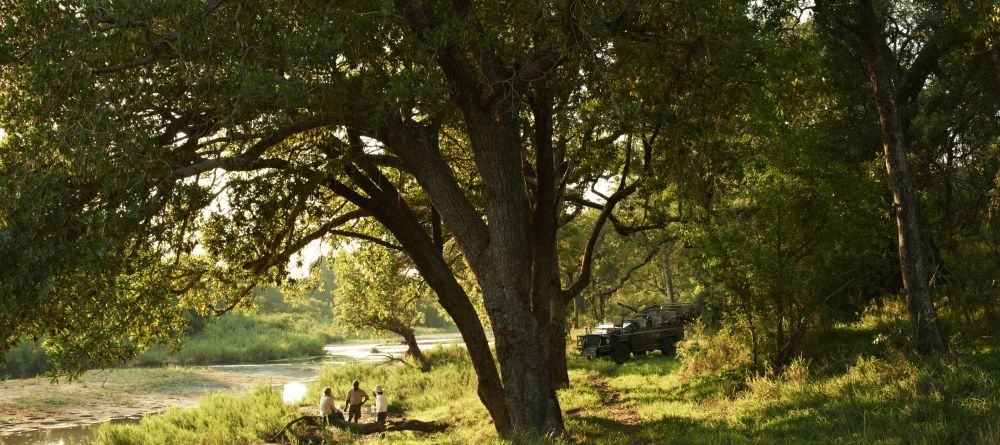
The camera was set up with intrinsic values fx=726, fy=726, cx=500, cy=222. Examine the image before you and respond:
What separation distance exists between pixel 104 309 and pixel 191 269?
5383 mm

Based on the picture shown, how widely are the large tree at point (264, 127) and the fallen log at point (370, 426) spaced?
4339 millimetres

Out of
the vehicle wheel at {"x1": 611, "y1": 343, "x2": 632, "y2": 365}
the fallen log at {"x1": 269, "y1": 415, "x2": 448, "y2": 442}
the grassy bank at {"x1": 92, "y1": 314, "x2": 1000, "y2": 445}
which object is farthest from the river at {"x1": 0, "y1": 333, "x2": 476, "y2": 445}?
the vehicle wheel at {"x1": 611, "y1": 343, "x2": 632, "y2": 365}

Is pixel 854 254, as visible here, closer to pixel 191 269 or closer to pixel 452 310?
pixel 452 310

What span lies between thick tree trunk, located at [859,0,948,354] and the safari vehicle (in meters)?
13.9

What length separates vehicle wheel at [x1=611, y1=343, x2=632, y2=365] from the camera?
2573cm

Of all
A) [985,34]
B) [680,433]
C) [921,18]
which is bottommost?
[680,433]

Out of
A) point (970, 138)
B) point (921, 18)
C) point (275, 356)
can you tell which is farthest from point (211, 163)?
point (275, 356)

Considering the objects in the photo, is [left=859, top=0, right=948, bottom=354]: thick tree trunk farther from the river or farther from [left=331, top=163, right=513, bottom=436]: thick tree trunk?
the river

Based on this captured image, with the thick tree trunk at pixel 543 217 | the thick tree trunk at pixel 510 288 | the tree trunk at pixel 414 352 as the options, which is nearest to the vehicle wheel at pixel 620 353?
the tree trunk at pixel 414 352

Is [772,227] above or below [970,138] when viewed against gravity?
below

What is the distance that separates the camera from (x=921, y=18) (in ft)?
73.5

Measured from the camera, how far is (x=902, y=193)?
1260 centimetres

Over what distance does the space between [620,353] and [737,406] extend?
13886 mm

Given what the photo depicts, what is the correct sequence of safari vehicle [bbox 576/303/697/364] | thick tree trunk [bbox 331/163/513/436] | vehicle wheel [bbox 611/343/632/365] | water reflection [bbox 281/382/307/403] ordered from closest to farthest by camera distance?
1. thick tree trunk [bbox 331/163/513/436]
2. vehicle wheel [bbox 611/343/632/365]
3. safari vehicle [bbox 576/303/697/364]
4. water reflection [bbox 281/382/307/403]
